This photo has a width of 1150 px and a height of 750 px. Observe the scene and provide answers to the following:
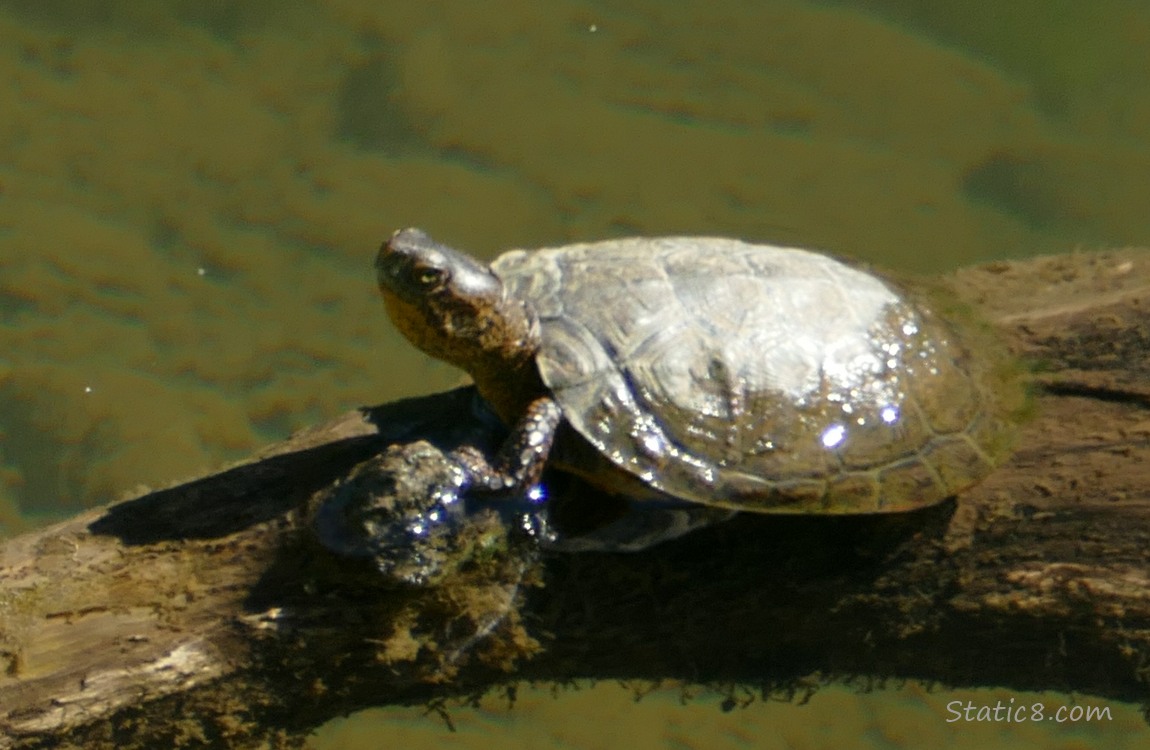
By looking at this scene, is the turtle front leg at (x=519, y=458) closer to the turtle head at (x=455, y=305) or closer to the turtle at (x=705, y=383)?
the turtle at (x=705, y=383)

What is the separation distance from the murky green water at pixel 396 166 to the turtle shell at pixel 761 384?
204 cm

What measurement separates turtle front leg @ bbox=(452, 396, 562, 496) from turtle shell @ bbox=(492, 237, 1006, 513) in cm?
8

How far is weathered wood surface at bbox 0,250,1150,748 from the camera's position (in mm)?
2719

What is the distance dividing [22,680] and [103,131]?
14.2 feet

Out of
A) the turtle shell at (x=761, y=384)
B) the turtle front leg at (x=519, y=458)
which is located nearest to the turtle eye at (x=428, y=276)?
the turtle shell at (x=761, y=384)

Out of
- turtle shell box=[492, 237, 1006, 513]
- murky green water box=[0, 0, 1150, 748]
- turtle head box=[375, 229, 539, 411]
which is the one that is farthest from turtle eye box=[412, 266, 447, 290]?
murky green water box=[0, 0, 1150, 748]

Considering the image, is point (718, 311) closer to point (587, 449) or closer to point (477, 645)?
point (587, 449)

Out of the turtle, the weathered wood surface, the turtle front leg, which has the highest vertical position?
the turtle

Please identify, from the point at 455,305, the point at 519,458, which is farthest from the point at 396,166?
the point at 519,458

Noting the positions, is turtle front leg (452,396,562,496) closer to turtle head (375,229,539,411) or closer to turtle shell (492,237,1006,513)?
turtle shell (492,237,1006,513)

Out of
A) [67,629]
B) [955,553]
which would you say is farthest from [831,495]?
[67,629]

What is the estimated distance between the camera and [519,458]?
113 inches

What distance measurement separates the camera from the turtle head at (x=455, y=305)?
9.70 ft

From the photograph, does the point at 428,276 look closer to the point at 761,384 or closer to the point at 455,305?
the point at 455,305
